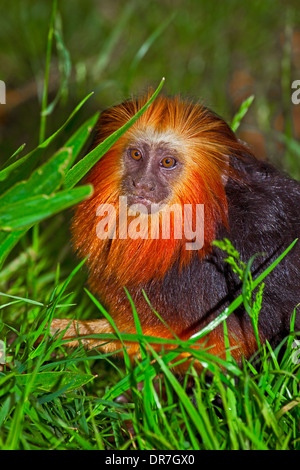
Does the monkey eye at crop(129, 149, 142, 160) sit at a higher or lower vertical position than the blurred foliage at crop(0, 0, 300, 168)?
lower

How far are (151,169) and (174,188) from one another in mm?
110

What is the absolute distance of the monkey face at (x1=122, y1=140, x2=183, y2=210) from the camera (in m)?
2.10

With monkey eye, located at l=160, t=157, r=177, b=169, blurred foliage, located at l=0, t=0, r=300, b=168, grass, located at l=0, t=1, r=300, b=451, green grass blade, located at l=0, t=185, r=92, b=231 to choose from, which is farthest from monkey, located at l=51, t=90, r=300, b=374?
blurred foliage, located at l=0, t=0, r=300, b=168

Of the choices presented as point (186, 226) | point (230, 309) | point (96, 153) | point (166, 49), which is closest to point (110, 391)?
point (230, 309)

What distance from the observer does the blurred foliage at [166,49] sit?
5.40 meters

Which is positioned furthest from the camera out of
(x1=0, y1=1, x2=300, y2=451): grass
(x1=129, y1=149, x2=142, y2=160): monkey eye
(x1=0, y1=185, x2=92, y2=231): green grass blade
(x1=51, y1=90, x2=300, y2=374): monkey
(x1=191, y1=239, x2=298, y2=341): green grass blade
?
(x1=129, y1=149, x2=142, y2=160): monkey eye

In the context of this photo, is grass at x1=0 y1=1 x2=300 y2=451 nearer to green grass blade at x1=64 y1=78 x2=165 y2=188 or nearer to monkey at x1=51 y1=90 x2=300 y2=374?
green grass blade at x1=64 y1=78 x2=165 y2=188

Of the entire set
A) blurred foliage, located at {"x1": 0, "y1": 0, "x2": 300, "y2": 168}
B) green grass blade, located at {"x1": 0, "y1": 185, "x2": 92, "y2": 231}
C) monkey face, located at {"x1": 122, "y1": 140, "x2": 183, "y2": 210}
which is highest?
blurred foliage, located at {"x1": 0, "y1": 0, "x2": 300, "y2": 168}

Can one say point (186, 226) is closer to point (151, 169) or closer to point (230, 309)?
point (151, 169)

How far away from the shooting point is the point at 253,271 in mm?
2049

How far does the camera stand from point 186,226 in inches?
81.9

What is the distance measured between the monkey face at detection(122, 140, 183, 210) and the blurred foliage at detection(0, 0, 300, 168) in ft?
10.1

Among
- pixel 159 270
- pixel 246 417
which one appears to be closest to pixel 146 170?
pixel 159 270

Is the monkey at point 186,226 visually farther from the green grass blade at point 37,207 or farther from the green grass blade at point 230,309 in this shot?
the green grass blade at point 37,207
